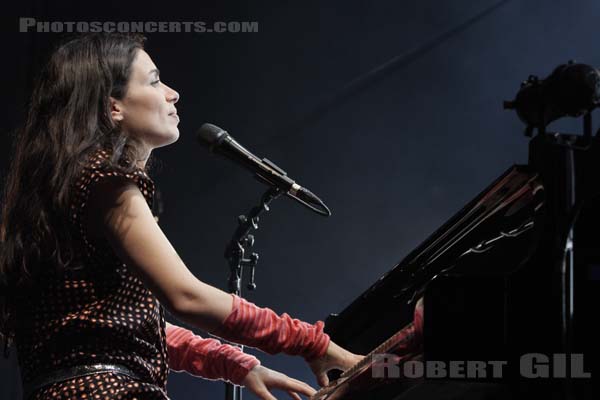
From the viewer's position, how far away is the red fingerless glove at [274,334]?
1.10 meters

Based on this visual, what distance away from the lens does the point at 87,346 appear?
1155mm

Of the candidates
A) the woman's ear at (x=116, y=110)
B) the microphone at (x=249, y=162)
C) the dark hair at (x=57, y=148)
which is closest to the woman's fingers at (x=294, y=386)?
the dark hair at (x=57, y=148)

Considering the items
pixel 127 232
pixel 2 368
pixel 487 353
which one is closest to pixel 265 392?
pixel 127 232

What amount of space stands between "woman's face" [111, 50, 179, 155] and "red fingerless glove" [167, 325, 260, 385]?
1.32 feet

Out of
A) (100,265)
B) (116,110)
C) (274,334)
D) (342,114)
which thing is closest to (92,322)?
(100,265)

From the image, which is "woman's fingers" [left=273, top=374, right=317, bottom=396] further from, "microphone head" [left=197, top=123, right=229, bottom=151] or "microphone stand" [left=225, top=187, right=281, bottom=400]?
"microphone stand" [left=225, top=187, right=281, bottom=400]

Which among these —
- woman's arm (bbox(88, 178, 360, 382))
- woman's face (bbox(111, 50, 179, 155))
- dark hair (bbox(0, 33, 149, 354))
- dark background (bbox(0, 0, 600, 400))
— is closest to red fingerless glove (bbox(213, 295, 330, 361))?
woman's arm (bbox(88, 178, 360, 382))

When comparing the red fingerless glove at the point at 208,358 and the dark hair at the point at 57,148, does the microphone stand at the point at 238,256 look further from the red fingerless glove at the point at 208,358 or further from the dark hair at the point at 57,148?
the dark hair at the point at 57,148

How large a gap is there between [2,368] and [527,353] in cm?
304

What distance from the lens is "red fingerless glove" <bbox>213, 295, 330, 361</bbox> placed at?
3.61ft

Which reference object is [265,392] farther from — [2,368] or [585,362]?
[2,368]

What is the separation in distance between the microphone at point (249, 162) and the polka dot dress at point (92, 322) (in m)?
0.72

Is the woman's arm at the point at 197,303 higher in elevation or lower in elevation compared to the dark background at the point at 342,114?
lower

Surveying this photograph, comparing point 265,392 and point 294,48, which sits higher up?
point 294,48
